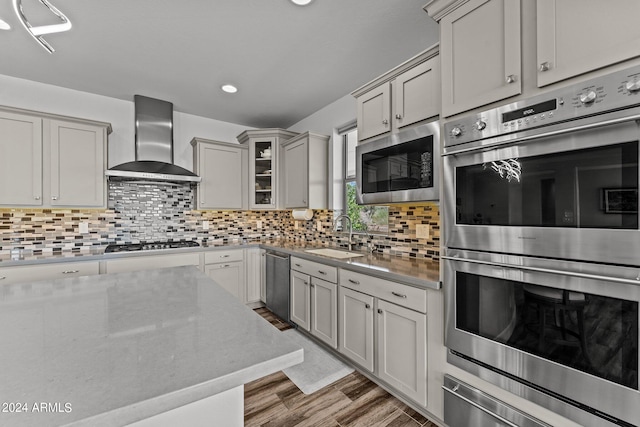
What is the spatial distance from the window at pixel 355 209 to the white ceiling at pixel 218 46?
58 cm

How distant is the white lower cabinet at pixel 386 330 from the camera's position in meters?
1.72

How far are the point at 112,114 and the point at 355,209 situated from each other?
304 cm

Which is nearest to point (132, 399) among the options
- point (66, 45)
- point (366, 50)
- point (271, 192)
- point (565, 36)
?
point (565, 36)

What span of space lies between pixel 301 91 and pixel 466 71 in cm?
201

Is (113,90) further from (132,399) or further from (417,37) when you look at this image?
(132,399)

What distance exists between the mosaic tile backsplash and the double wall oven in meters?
0.87

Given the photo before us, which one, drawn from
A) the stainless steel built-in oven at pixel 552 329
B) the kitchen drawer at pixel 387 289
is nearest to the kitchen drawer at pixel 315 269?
the kitchen drawer at pixel 387 289

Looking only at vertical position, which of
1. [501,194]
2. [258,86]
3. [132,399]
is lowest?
[132,399]

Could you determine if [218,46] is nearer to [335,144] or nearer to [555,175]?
[335,144]

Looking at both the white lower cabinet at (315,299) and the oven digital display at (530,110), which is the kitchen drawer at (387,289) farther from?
the oven digital display at (530,110)

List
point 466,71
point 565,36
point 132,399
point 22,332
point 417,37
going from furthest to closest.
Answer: point 417,37
point 466,71
point 565,36
point 22,332
point 132,399

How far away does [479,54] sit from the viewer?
1430 mm

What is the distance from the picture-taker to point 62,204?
279 centimetres

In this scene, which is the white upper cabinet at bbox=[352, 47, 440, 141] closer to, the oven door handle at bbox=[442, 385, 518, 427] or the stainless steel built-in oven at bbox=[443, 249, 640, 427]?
the stainless steel built-in oven at bbox=[443, 249, 640, 427]
